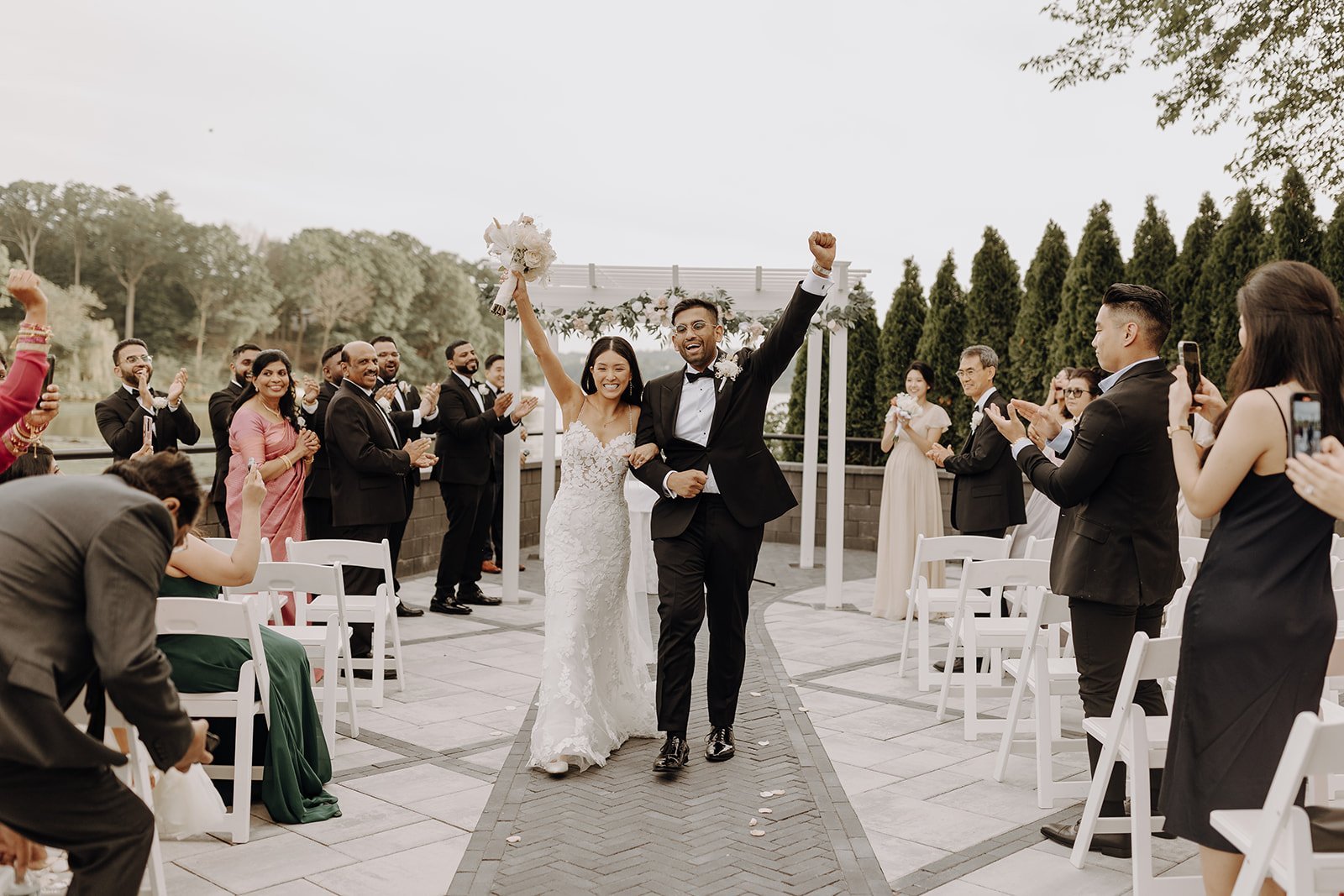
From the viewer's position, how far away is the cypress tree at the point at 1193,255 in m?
12.6

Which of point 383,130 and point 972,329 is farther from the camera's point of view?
point 383,130

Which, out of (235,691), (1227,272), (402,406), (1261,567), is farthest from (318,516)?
(1227,272)

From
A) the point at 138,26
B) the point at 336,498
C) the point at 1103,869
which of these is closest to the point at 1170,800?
the point at 1103,869

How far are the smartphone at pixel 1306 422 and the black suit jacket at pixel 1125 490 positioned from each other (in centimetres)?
146

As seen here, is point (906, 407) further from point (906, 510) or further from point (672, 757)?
point (672, 757)

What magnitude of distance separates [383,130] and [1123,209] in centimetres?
2668

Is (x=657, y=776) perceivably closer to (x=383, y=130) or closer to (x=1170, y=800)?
(x=1170, y=800)

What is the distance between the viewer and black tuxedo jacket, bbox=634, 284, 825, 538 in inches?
197

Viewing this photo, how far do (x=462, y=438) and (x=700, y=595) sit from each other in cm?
459

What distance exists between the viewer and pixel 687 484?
482 centimetres

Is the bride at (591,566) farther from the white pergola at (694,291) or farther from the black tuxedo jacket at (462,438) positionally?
the white pergola at (694,291)

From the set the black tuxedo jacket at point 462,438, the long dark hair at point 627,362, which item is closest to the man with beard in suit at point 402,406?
the black tuxedo jacket at point 462,438

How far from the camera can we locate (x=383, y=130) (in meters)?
34.3

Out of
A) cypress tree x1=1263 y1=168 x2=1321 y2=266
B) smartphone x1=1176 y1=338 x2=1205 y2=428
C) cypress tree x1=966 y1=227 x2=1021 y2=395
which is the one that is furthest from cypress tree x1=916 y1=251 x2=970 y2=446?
smartphone x1=1176 y1=338 x2=1205 y2=428
